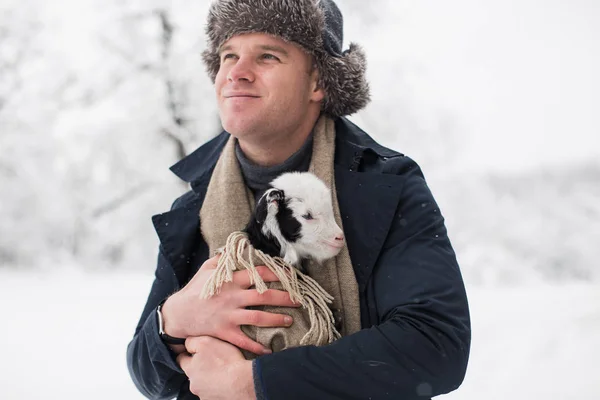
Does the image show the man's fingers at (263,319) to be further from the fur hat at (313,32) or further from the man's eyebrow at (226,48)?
the man's eyebrow at (226,48)

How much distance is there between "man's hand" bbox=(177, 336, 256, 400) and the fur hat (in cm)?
85

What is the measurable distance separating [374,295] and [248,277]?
35 cm

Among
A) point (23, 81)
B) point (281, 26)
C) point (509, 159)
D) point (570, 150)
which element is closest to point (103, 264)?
point (23, 81)

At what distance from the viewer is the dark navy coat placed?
1.37m

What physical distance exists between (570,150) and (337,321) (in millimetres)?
4197

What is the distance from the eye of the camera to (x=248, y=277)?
1549 mm

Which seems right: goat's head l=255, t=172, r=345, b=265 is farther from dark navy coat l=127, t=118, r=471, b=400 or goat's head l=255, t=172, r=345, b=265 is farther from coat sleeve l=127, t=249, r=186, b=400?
coat sleeve l=127, t=249, r=186, b=400

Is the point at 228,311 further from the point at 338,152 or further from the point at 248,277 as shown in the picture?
the point at 338,152

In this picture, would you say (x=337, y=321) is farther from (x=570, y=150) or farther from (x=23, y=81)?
(x=23, y=81)

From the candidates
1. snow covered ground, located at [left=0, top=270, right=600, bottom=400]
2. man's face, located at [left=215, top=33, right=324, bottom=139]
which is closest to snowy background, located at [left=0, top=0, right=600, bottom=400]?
snow covered ground, located at [left=0, top=270, right=600, bottom=400]

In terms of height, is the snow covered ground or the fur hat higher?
the fur hat

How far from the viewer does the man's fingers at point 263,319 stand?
149 centimetres

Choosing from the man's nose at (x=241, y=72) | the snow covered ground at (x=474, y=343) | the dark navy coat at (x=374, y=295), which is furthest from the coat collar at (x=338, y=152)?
the snow covered ground at (x=474, y=343)

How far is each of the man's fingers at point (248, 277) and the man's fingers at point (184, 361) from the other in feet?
0.83
